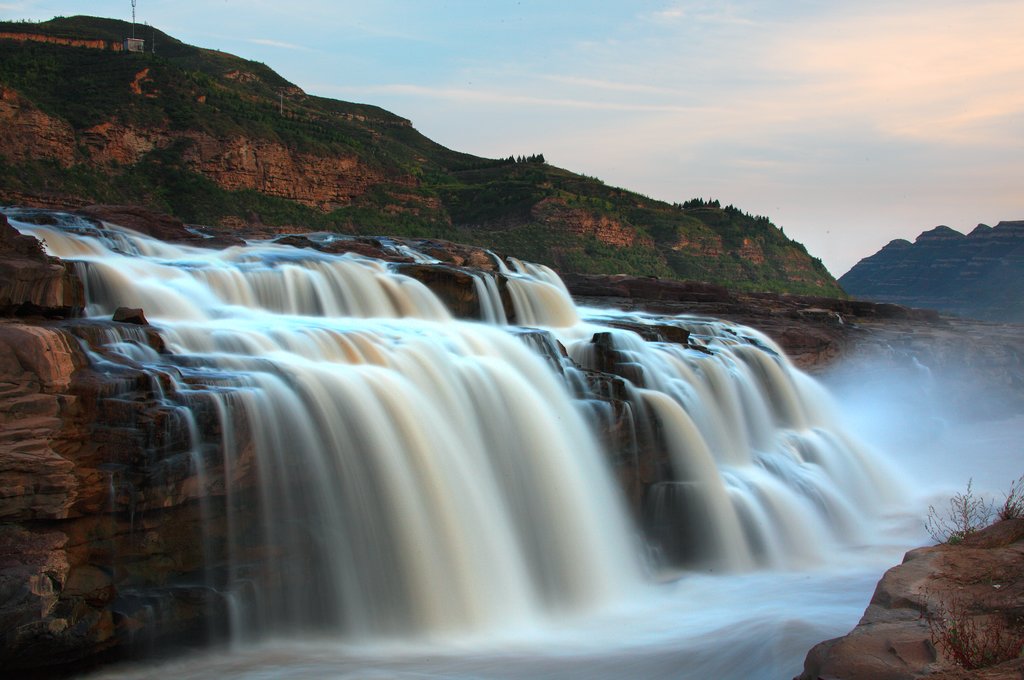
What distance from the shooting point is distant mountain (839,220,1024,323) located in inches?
2950

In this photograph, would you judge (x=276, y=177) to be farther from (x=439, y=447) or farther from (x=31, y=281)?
(x=439, y=447)

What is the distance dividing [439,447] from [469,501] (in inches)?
27.9

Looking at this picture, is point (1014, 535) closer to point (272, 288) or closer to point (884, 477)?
point (884, 477)

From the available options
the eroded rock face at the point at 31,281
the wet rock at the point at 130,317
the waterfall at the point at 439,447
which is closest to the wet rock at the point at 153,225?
the waterfall at the point at 439,447

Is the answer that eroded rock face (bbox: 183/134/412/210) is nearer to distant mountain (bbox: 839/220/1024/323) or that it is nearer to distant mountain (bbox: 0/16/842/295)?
distant mountain (bbox: 0/16/842/295)

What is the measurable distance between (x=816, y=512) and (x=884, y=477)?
4072mm

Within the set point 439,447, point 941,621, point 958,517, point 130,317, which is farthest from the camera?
point 958,517

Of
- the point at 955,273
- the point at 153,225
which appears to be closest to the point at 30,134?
the point at 153,225

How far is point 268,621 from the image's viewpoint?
28.7ft

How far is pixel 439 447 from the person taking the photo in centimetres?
1070

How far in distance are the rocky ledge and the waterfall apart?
436 cm

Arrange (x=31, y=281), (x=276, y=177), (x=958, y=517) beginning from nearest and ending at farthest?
1. (x=31, y=281)
2. (x=958, y=517)
3. (x=276, y=177)

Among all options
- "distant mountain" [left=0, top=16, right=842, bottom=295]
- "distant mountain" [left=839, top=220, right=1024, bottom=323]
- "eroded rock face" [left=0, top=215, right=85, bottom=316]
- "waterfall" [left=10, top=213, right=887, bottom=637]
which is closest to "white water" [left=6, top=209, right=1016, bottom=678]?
"waterfall" [left=10, top=213, right=887, bottom=637]

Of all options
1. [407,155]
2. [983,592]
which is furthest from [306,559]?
[407,155]
